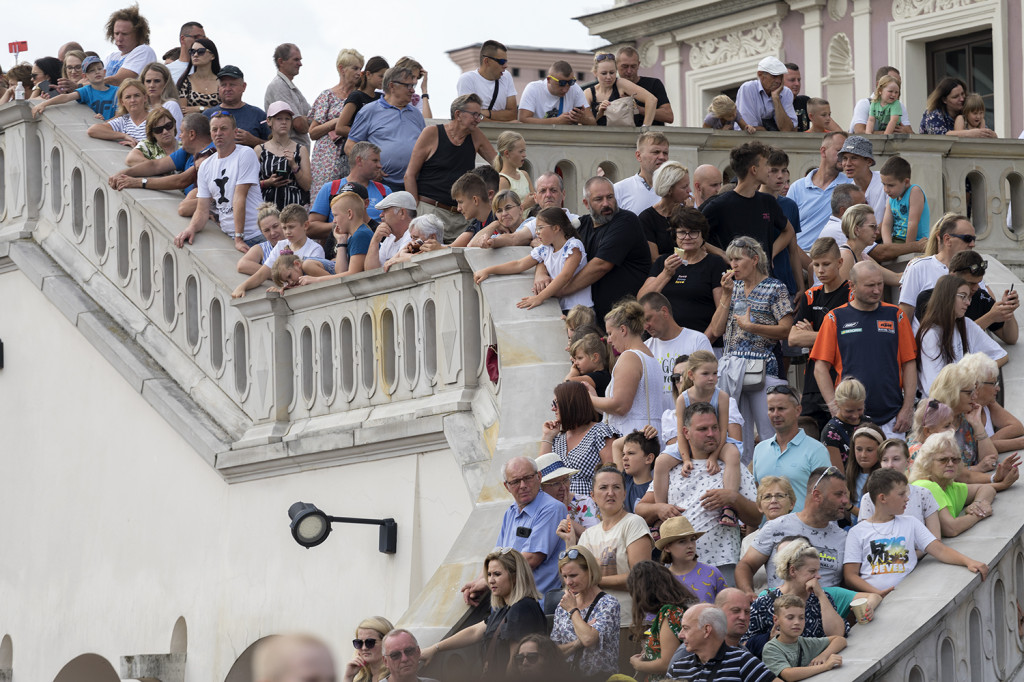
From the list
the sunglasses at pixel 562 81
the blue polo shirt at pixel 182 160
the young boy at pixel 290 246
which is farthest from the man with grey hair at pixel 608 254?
the sunglasses at pixel 562 81

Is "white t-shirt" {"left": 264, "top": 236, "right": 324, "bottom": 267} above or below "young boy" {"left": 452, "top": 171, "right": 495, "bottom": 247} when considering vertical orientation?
below

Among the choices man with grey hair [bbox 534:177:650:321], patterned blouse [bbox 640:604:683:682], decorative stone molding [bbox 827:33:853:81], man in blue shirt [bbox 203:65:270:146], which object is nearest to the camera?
patterned blouse [bbox 640:604:683:682]

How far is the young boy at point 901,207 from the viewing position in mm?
11406

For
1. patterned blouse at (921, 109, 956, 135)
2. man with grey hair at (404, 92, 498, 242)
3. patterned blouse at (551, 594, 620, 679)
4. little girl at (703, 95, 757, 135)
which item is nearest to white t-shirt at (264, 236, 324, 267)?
man with grey hair at (404, 92, 498, 242)

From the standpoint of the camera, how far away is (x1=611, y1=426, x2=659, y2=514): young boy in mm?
8523

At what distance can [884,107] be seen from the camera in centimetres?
1588

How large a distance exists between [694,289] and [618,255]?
46cm

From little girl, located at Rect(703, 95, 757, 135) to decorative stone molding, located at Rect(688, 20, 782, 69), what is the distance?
41.2ft

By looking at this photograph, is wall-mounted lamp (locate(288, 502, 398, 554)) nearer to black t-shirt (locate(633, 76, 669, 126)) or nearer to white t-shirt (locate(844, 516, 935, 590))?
white t-shirt (locate(844, 516, 935, 590))

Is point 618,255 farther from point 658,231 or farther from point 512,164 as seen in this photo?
point 512,164

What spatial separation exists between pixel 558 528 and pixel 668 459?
1.94ft

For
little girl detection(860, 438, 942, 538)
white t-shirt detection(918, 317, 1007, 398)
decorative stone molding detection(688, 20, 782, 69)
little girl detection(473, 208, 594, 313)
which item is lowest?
little girl detection(860, 438, 942, 538)

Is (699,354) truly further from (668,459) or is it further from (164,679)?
(164,679)

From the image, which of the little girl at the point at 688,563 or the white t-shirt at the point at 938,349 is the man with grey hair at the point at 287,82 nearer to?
the white t-shirt at the point at 938,349
